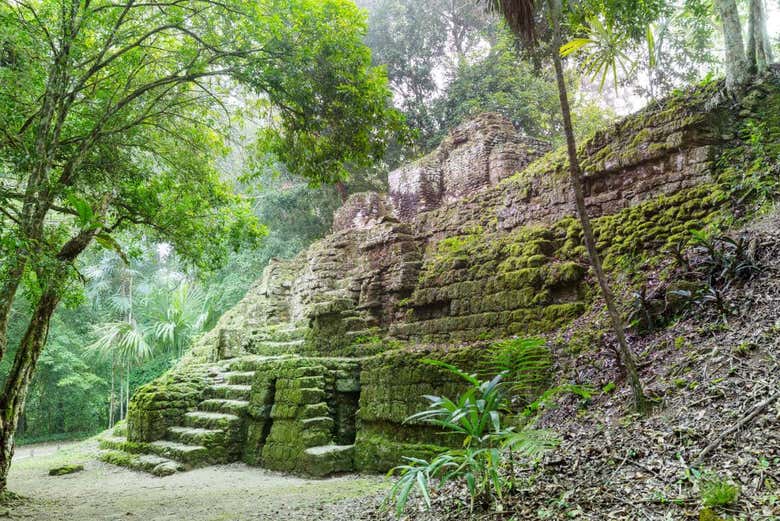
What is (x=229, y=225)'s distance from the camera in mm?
6547

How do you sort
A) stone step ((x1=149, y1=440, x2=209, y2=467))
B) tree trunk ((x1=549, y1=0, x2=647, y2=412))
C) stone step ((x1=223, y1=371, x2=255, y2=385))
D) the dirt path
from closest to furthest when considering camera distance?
tree trunk ((x1=549, y1=0, x2=647, y2=412)), the dirt path, stone step ((x1=149, y1=440, x2=209, y2=467)), stone step ((x1=223, y1=371, x2=255, y2=385))

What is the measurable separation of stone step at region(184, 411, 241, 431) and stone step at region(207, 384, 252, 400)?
0.42 meters

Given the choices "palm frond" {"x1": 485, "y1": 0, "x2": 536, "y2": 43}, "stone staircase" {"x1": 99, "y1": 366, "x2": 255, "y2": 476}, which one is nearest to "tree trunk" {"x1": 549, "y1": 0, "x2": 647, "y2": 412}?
"palm frond" {"x1": 485, "y1": 0, "x2": 536, "y2": 43}

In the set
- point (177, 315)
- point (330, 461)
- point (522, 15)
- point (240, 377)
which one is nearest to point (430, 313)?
point (330, 461)

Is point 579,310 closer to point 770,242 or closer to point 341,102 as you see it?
point 770,242

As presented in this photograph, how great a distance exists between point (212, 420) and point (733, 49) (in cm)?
887

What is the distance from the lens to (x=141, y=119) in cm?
540

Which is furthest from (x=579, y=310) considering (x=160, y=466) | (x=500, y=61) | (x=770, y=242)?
(x=500, y=61)

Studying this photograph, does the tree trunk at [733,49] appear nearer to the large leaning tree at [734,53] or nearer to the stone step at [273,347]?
the large leaning tree at [734,53]

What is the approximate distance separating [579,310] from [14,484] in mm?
7837

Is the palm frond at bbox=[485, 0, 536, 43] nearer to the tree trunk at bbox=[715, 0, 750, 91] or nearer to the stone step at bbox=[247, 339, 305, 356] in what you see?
the tree trunk at bbox=[715, 0, 750, 91]

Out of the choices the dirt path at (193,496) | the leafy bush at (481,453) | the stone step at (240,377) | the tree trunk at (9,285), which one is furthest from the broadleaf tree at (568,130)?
the stone step at (240,377)

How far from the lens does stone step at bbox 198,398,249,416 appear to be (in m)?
7.42

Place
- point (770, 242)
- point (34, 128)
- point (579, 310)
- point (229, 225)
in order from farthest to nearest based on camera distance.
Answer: point (229, 225) → point (579, 310) → point (34, 128) → point (770, 242)
